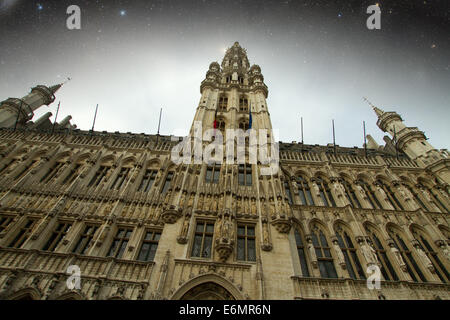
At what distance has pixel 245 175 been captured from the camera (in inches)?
704

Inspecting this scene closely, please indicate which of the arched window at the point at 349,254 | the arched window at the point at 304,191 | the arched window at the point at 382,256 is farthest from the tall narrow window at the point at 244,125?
the arched window at the point at 382,256

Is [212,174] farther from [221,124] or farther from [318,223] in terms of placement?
[318,223]

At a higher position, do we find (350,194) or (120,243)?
(350,194)

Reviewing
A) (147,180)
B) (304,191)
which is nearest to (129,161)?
(147,180)

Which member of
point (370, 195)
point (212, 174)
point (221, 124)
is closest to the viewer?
point (212, 174)

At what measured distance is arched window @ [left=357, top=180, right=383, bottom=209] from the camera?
734 inches

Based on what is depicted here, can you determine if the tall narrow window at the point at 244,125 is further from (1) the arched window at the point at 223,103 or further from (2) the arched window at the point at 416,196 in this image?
(2) the arched window at the point at 416,196

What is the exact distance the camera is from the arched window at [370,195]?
18641 mm

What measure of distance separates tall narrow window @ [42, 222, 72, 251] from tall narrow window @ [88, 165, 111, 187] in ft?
12.2

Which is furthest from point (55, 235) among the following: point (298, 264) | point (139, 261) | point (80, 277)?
point (298, 264)

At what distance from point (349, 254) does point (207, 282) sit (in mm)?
9562

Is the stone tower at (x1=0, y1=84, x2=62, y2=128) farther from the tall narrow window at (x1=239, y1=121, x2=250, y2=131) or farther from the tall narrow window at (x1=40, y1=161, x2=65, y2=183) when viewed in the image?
the tall narrow window at (x1=239, y1=121, x2=250, y2=131)

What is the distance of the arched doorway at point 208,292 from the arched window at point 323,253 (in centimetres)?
636

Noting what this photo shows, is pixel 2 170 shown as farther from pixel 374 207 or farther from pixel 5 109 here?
pixel 374 207
